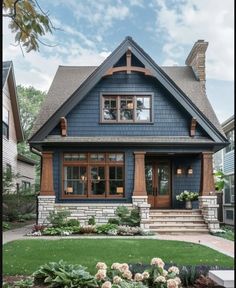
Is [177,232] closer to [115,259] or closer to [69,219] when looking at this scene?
[69,219]

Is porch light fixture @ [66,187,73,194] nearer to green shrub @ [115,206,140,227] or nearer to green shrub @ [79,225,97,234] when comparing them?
green shrub @ [115,206,140,227]

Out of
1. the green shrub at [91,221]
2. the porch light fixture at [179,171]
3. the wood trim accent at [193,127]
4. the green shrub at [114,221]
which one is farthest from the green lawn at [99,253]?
the porch light fixture at [179,171]

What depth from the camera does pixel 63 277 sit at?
439 centimetres

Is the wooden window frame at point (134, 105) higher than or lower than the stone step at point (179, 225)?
higher

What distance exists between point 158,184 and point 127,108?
128 inches

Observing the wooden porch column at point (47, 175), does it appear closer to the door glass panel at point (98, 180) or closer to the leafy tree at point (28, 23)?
the door glass panel at point (98, 180)

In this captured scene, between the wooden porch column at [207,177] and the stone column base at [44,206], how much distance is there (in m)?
5.00

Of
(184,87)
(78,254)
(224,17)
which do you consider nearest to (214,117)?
(184,87)

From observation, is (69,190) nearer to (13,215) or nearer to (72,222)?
(72,222)

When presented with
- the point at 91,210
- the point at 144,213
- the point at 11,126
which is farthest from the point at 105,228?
the point at 11,126

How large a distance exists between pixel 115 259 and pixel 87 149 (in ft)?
23.3

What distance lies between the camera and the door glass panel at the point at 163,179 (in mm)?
15820

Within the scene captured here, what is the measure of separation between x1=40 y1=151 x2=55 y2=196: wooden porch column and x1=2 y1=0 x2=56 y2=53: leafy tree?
11181 mm

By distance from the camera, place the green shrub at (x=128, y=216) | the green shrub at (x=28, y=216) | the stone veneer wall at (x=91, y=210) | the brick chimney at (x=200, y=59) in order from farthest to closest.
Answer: the brick chimney at (x=200, y=59)
the green shrub at (x=28, y=216)
the stone veneer wall at (x=91, y=210)
the green shrub at (x=128, y=216)
